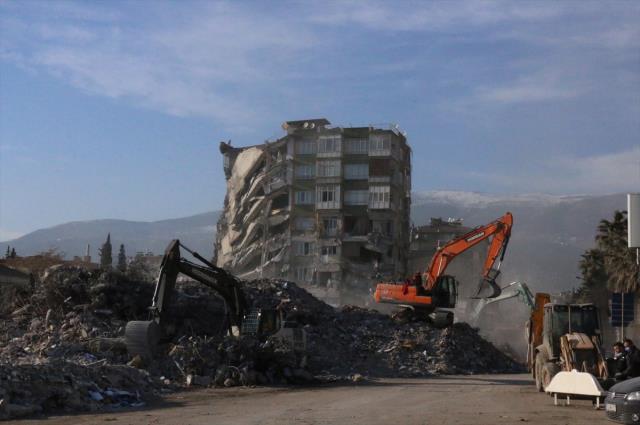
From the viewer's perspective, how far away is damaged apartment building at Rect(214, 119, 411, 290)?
8475 cm

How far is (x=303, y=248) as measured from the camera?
87.4m

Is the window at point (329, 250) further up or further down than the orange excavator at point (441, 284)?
further up

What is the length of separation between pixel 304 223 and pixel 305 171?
17.4ft

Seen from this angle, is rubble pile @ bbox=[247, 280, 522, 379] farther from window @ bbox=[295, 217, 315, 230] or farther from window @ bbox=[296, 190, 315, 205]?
window @ bbox=[296, 190, 315, 205]

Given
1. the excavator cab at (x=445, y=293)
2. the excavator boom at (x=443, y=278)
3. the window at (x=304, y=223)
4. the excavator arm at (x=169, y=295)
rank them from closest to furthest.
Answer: the excavator arm at (x=169, y=295) → the excavator boom at (x=443, y=278) → the excavator cab at (x=445, y=293) → the window at (x=304, y=223)

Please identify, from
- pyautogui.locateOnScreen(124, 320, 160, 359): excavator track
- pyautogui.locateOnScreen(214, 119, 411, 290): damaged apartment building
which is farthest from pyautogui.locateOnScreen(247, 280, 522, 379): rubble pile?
pyautogui.locateOnScreen(214, 119, 411, 290): damaged apartment building

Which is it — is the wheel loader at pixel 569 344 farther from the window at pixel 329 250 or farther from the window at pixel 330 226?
the window at pixel 330 226

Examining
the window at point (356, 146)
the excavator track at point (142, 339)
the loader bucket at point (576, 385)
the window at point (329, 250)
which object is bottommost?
the loader bucket at point (576, 385)

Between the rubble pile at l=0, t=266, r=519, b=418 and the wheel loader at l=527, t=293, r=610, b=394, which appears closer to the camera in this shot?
the rubble pile at l=0, t=266, r=519, b=418

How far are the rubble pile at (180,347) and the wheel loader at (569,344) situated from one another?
26.9 ft

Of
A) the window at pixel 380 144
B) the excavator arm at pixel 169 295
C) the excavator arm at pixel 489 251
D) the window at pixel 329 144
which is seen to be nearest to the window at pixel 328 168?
the window at pixel 329 144

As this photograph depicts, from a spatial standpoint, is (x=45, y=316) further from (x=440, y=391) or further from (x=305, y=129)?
(x=305, y=129)

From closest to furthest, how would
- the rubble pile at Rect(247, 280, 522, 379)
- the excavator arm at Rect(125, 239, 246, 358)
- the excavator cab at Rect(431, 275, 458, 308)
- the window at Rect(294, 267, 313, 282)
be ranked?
the excavator arm at Rect(125, 239, 246, 358) < the rubble pile at Rect(247, 280, 522, 379) < the excavator cab at Rect(431, 275, 458, 308) < the window at Rect(294, 267, 313, 282)

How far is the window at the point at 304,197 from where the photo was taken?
8725cm
